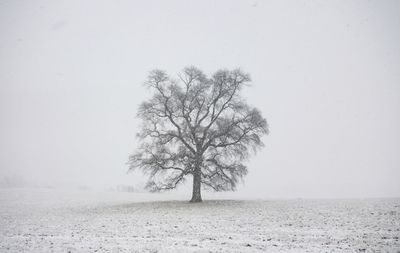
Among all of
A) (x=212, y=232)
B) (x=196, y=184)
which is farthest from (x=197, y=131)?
(x=212, y=232)

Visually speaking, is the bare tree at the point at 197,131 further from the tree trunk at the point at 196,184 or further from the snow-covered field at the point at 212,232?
the snow-covered field at the point at 212,232

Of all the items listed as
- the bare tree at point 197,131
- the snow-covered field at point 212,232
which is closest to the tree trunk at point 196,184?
the bare tree at point 197,131

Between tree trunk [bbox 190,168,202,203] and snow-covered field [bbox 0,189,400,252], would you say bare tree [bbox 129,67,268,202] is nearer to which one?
tree trunk [bbox 190,168,202,203]

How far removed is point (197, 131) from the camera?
2995 centimetres

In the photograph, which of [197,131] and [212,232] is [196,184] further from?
[212,232]

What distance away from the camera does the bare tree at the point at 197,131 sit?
95.2 feet

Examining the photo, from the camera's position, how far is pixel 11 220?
22156mm

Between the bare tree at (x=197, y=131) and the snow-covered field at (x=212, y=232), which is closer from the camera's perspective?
the snow-covered field at (x=212, y=232)

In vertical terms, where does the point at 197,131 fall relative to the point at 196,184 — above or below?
above

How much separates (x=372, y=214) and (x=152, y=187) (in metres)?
17.2

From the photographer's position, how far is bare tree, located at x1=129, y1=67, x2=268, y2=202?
29.0 meters

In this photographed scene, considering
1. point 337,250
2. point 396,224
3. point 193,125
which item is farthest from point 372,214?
point 193,125

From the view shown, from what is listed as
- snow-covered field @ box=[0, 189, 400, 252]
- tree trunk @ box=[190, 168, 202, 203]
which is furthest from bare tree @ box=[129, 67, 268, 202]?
snow-covered field @ box=[0, 189, 400, 252]

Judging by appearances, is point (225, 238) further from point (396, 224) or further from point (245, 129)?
point (245, 129)
